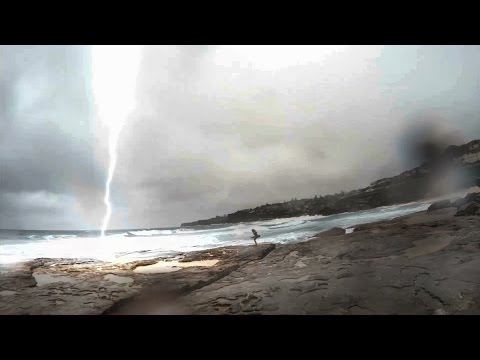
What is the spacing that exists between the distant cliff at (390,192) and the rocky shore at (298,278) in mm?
389

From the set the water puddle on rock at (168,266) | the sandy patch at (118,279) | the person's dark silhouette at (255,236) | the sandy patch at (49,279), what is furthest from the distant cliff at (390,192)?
the sandy patch at (49,279)

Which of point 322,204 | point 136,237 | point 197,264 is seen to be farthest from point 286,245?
point 136,237

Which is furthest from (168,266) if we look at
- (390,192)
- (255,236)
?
(390,192)

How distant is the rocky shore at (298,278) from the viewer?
153 inches

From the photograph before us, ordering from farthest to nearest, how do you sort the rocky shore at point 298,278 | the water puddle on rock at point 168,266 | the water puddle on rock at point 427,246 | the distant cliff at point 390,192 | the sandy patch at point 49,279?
the distant cliff at point 390,192
the water puddle on rock at point 168,266
the sandy patch at point 49,279
the water puddle on rock at point 427,246
the rocky shore at point 298,278

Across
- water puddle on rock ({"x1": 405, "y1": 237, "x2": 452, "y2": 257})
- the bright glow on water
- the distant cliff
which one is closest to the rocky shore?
water puddle on rock ({"x1": 405, "y1": 237, "x2": 452, "y2": 257})

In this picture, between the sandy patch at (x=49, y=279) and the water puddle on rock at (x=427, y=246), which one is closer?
the water puddle on rock at (x=427, y=246)

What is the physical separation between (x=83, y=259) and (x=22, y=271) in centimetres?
101

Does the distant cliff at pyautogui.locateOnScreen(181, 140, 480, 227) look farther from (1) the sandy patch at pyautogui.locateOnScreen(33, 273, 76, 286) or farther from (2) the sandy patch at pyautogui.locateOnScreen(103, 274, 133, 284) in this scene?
(1) the sandy patch at pyautogui.locateOnScreen(33, 273, 76, 286)

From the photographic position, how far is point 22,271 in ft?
15.6

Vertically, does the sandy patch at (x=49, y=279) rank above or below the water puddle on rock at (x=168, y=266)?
above

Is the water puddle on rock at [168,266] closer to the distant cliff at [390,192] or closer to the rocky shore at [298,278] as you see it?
the rocky shore at [298,278]

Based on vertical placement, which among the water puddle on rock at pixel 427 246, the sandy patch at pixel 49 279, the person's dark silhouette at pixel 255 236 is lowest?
the water puddle on rock at pixel 427 246

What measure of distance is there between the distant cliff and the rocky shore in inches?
15.3
